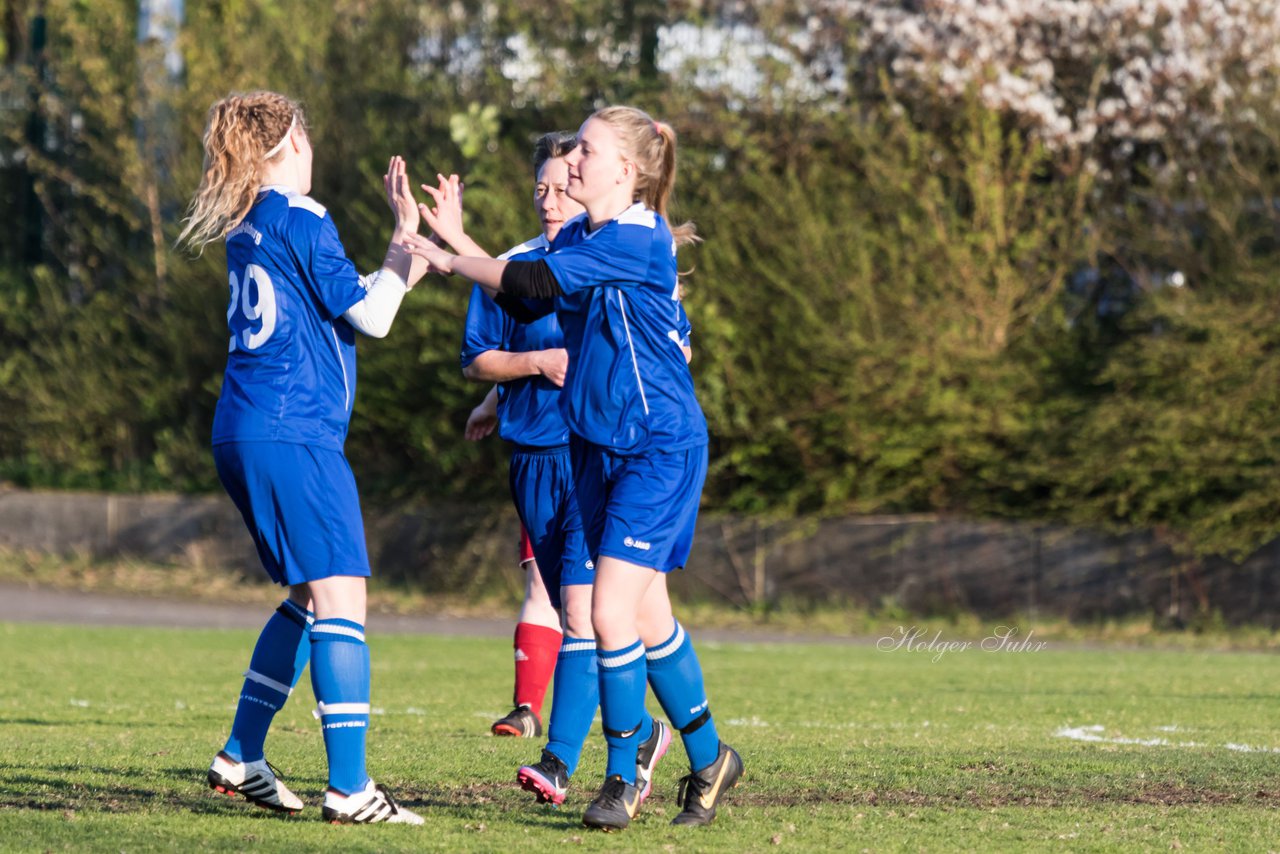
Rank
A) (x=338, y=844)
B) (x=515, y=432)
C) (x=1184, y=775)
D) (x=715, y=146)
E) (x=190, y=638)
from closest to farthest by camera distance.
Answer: (x=338, y=844) < (x=1184, y=775) < (x=515, y=432) < (x=190, y=638) < (x=715, y=146)

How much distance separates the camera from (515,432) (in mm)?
6590

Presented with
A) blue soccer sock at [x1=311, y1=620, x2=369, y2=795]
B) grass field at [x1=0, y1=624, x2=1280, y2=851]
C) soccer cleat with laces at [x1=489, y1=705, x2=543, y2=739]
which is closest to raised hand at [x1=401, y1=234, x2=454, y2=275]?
blue soccer sock at [x1=311, y1=620, x2=369, y2=795]

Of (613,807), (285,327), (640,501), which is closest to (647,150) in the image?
(640,501)

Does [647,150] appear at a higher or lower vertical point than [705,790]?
higher

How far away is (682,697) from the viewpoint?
195 inches

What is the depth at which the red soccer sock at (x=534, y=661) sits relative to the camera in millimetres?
7102

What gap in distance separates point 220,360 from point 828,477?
Answer: 6.82 metres

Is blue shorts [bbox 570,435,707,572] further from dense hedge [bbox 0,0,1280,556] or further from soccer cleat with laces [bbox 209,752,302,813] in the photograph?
dense hedge [bbox 0,0,1280,556]

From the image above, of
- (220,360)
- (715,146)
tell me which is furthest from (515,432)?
(220,360)

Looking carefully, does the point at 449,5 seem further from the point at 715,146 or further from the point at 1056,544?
the point at 1056,544

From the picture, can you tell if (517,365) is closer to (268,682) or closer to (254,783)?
(268,682)

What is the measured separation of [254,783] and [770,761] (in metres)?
1.96

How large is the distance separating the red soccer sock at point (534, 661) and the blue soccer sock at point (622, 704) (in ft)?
7.67

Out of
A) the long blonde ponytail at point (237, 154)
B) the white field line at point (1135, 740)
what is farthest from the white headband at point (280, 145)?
the white field line at point (1135, 740)
